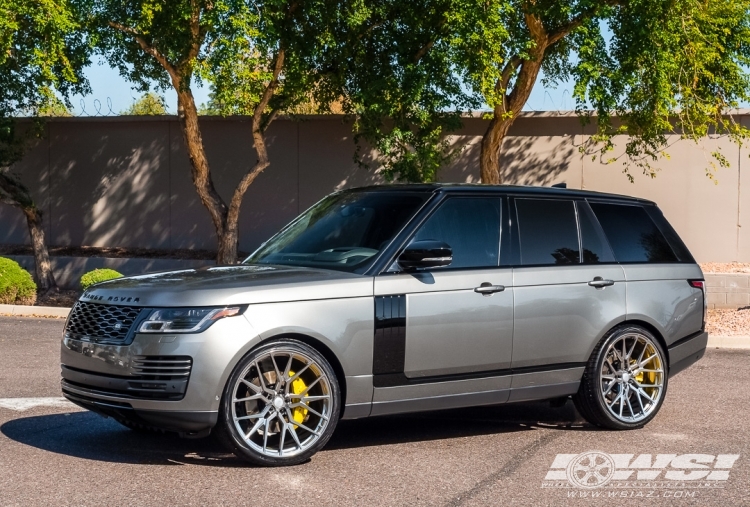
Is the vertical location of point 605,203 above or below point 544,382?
above

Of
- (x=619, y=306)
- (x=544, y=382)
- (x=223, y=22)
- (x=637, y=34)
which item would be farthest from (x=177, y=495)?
(x=637, y=34)

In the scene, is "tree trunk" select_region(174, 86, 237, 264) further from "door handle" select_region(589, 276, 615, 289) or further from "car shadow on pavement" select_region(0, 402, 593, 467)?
"door handle" select_region(589, 276, 615, 289)

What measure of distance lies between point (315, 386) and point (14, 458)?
207 centimetres

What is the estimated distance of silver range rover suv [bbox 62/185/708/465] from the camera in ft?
21.2

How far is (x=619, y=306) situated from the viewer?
815 cm

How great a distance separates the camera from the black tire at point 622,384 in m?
8.01

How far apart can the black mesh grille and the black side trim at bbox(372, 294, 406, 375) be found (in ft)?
5.25

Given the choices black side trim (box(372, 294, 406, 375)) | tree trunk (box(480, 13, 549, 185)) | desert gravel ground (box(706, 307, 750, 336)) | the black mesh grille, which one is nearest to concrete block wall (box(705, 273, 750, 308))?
desert gravel ground (box(706, 307, 750, 336))

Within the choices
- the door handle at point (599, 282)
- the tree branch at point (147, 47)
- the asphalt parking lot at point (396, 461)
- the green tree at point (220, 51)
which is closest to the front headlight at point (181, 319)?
the asphalt parking lot at point (396, 461)

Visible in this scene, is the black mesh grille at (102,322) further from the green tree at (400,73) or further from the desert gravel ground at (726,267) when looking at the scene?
the desert gravel ground at (726,267)

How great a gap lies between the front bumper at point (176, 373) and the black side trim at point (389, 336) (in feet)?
2.97

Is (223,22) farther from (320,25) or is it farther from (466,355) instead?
(466,355)

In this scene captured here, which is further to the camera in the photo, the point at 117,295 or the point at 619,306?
the point at 619,306

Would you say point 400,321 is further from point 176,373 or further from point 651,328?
point 651,328
